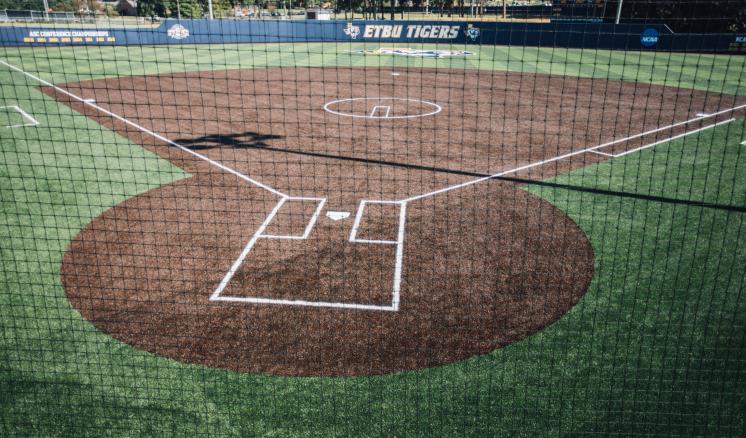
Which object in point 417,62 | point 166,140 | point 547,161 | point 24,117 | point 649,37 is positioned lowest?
point 547,161

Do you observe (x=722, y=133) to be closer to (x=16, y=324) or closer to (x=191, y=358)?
(x=191, y=358)

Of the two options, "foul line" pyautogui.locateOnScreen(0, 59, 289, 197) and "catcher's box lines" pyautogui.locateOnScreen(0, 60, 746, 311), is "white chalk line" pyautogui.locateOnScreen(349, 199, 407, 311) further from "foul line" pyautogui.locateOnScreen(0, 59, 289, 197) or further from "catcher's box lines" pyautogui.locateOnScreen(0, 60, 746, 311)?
"foul line" pyautogui.locateOnScreen(0, 59, 289, 197)

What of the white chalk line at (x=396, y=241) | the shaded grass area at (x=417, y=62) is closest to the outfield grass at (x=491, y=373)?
the white chalk line at (x=396, y=241)

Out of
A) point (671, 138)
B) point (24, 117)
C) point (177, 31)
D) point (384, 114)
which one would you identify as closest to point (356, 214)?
point (384, 114)

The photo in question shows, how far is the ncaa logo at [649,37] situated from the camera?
29781mm

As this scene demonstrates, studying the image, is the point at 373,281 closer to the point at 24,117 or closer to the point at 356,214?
the point at 356,214

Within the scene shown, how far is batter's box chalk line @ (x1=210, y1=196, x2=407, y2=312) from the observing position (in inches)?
265

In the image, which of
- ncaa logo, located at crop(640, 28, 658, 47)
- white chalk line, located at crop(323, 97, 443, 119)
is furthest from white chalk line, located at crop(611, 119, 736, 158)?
ncaa logo, located at crop(640, 28, 658, 47)

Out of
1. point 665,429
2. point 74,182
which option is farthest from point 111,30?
point 665,429

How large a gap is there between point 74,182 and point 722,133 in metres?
16.2

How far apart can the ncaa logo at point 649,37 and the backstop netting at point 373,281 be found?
1744 cm

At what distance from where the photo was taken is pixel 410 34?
→ 37031 millimetres

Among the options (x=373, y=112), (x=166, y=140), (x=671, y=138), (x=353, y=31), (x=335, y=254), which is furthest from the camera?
(x=353, y=31)

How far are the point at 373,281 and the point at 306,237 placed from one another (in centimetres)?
167
